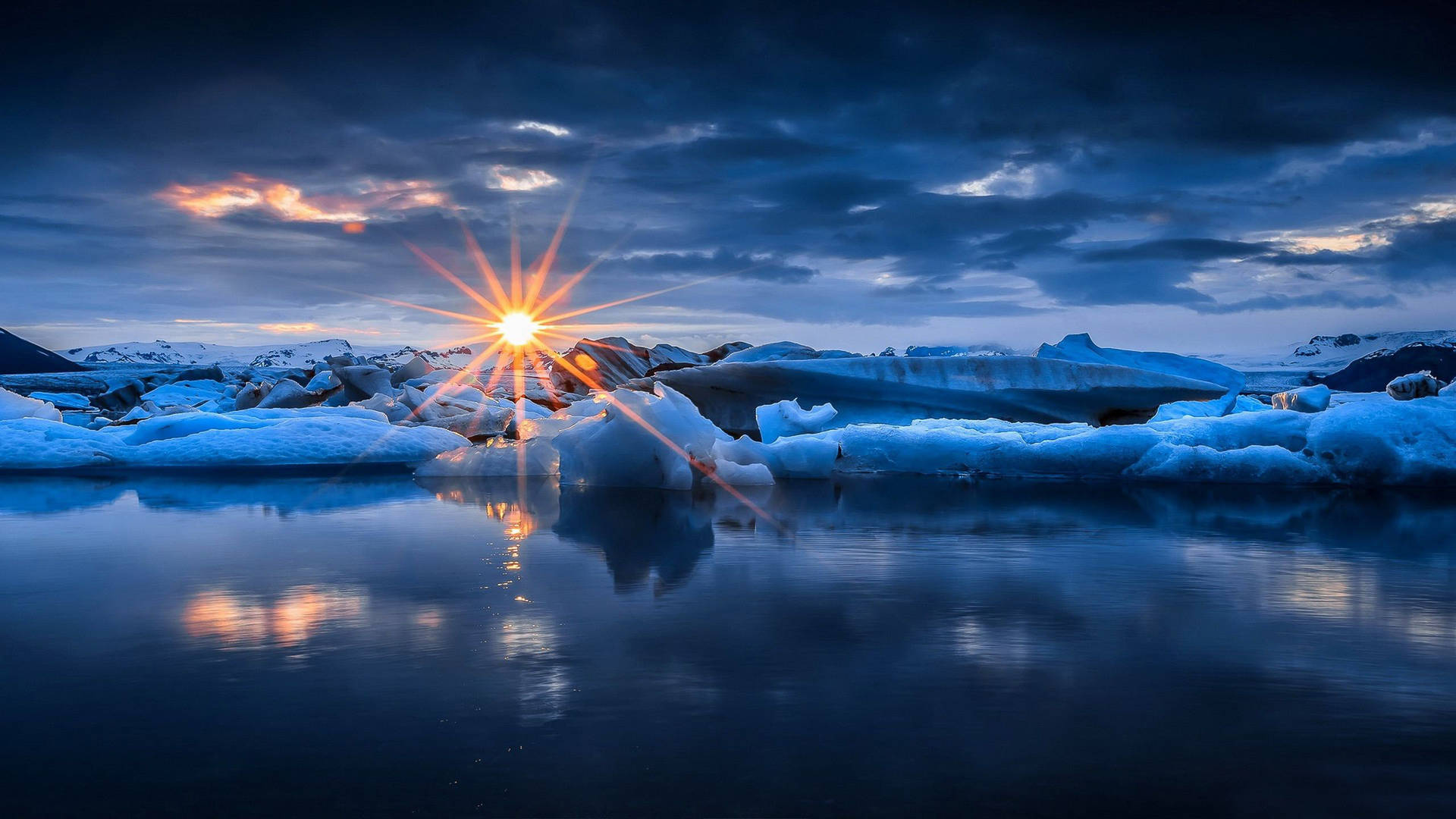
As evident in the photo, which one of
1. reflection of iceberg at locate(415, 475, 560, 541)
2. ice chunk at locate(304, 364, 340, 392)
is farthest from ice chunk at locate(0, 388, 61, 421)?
reflection of iceberg at locate(415, 475, 560, 541)

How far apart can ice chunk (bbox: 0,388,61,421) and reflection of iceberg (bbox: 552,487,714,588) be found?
34.5 ft

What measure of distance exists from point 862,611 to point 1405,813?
194cm

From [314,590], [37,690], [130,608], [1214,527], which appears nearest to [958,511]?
[1214,527]

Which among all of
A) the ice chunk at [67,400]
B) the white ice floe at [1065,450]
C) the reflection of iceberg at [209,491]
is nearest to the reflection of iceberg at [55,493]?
the reflection of iceberg at [209,491]

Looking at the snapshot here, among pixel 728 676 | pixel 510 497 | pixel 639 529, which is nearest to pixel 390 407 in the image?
pixel 510 497

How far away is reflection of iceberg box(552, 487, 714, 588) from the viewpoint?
473cm

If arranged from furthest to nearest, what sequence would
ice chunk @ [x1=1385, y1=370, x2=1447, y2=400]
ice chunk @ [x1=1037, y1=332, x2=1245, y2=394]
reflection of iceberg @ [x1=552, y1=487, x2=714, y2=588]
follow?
1. ice chunk @ [x1=1037, y1=332, x2=1245, y2=394]
2. ice chunk @ [x1=1385, y1=370, x2=1447, y2=400]
3. reflection of iceberg @ [x1=552, y1=487, x2=714, y2=588]

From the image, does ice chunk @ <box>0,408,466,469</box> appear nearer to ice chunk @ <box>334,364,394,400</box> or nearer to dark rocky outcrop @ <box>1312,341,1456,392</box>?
ice chunk @ <box>334,364,394,400</box>

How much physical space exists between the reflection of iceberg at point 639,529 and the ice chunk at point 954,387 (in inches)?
231

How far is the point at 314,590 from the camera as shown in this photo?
4.08 metres

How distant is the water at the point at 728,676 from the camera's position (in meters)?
2.00

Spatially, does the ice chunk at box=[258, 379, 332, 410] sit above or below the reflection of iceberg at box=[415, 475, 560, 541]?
above

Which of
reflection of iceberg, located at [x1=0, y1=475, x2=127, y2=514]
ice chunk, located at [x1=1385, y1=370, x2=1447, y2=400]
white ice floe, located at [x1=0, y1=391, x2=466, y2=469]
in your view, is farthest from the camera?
white ice floe, located at [x1=0, y1=391, x2=466, y2=469]

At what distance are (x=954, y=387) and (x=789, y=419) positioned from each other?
3.05 metres
